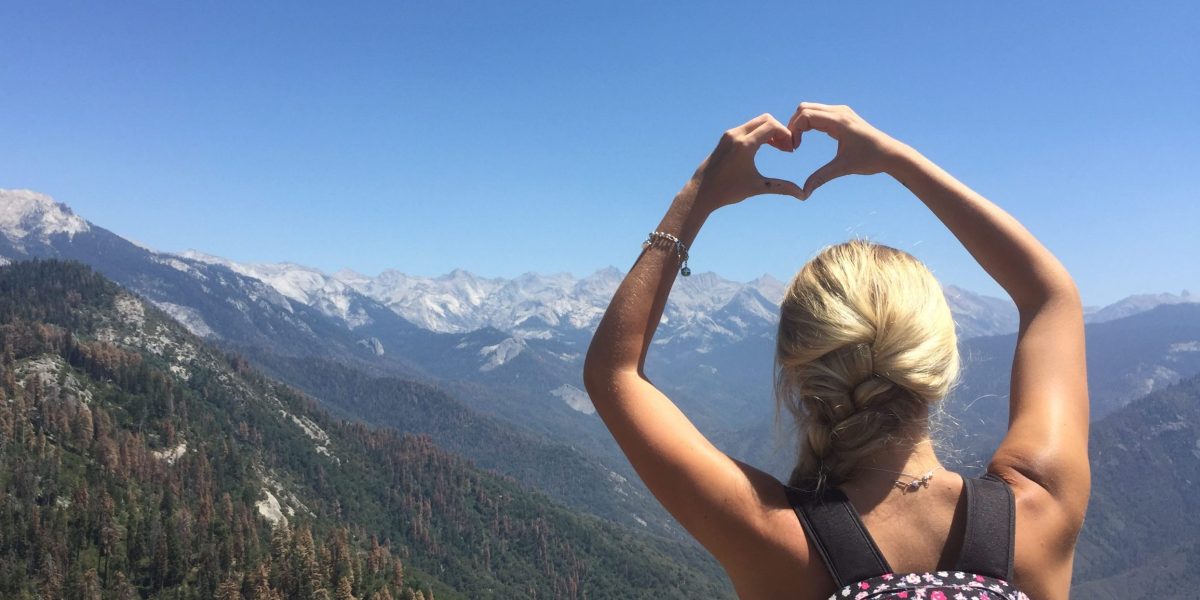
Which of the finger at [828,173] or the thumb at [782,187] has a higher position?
the finger at [828,173]

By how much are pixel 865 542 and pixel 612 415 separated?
3.59 feet

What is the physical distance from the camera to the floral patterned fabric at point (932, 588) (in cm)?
250

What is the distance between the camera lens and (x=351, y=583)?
11756 cm

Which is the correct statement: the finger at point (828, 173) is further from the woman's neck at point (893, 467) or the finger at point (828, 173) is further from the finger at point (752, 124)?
the woman's neck at point (893, 467)

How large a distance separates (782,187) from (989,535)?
1.70 meters

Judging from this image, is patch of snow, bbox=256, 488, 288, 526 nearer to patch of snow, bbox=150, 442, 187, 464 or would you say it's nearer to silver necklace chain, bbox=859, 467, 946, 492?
patch of snow, bbox=150, 442, 187, 464

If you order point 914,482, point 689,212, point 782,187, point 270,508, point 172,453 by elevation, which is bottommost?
point 270,508

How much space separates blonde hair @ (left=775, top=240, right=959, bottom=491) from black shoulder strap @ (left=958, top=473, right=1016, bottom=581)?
0.35m

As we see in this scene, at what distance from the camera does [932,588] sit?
8.28ft

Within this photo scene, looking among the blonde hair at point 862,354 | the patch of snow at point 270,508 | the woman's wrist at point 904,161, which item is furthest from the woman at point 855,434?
the patch of snow at point 270,508

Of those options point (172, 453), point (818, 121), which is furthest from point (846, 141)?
point (172, 453)

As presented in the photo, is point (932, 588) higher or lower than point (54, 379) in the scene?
higher

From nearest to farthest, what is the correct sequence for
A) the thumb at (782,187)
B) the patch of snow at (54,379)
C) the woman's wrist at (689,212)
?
the woman's wrist at (689,212) < the thumb at (782,187) < the patch of snow at (54,379)

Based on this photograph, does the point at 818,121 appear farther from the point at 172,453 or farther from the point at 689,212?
the point at 172,453
